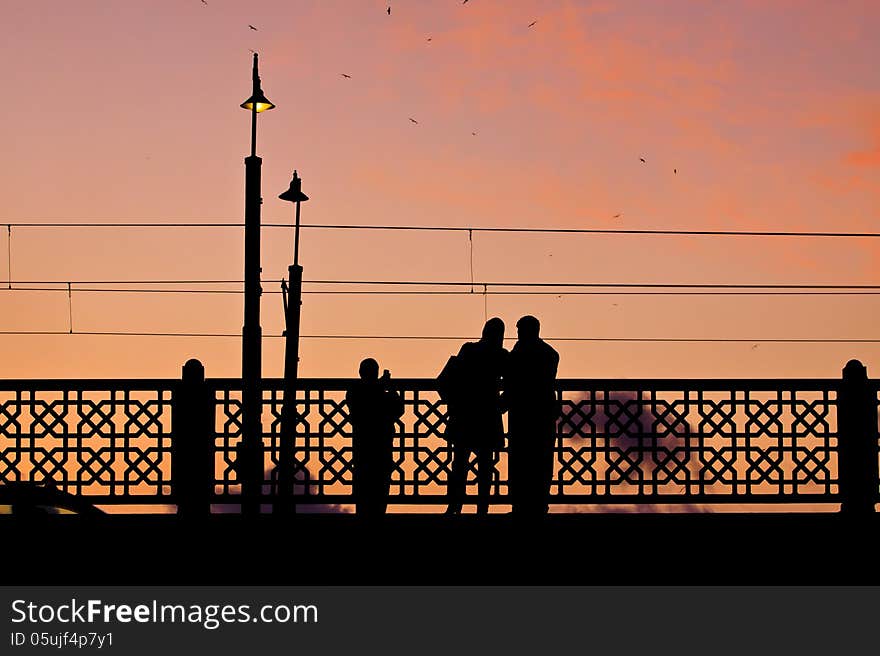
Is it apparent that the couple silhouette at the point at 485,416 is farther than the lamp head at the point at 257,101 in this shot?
No

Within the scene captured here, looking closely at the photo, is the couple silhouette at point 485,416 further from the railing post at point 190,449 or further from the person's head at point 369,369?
the railing post at point 190,449

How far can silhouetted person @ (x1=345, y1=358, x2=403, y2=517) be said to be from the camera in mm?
11109

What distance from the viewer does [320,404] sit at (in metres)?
12.3

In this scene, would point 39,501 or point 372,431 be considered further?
point 39,501

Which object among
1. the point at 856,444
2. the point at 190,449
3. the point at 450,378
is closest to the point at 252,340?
the point at 190,449

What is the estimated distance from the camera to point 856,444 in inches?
490

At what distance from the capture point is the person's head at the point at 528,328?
10023 mm

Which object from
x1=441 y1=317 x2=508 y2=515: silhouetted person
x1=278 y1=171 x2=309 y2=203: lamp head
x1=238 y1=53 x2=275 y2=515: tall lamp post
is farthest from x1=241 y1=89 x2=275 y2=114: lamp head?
x1=441 y1=317 x2=508 y2=515: silhouetted person

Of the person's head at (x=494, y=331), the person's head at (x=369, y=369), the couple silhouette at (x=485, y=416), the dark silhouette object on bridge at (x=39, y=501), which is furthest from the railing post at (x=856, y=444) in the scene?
the dark silhouette object on bridge at (x=39, y=501)

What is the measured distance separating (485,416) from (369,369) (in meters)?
1.08

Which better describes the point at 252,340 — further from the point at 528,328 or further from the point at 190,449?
the point at 528,328

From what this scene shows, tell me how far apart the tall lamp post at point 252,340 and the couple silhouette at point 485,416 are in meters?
1.77

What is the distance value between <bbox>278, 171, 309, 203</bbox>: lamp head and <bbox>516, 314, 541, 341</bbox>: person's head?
12.1 metres

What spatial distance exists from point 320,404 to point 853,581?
5.38m
